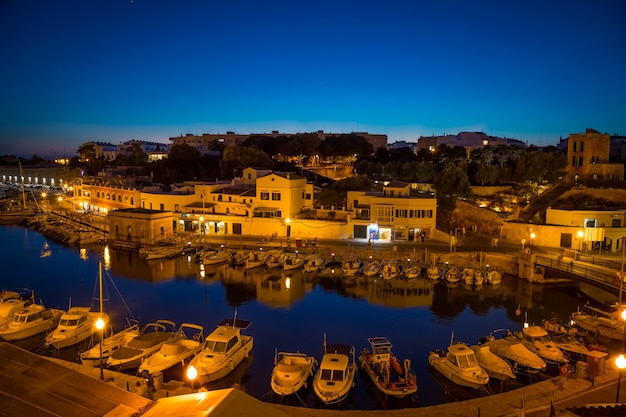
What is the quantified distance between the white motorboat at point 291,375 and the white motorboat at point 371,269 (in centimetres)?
1258

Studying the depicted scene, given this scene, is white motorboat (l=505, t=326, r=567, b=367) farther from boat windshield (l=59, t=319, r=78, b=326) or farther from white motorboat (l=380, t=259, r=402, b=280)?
boat windshield (l=59, t=319, r=78, b=326)

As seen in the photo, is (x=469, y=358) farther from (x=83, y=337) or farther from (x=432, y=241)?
(x=432, y=241)

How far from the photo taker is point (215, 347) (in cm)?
1482

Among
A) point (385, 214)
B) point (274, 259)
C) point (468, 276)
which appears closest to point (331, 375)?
Answer: point (468, 276)

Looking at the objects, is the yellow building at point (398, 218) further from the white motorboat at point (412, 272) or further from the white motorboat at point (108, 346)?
the white motorboat at point (108, 346)

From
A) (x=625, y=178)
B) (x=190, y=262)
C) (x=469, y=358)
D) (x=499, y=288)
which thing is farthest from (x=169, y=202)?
(x=625, y=178)

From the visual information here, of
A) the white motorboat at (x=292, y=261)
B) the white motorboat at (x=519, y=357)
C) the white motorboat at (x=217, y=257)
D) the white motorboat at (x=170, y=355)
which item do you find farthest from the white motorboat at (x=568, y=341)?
the white motorboat at (x=217, y=257)

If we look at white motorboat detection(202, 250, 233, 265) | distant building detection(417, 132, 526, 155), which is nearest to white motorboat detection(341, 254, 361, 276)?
white motorboat detection(202, 250, 233, 265)

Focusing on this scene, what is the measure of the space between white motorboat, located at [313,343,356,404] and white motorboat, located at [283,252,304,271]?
13514 mm

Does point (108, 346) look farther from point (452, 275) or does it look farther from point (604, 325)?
point (604, 325)

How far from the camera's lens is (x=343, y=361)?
537 inches

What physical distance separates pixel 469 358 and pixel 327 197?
2277cm

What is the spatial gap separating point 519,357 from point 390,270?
11.4 metres

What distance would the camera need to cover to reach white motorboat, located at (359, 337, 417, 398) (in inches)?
517
